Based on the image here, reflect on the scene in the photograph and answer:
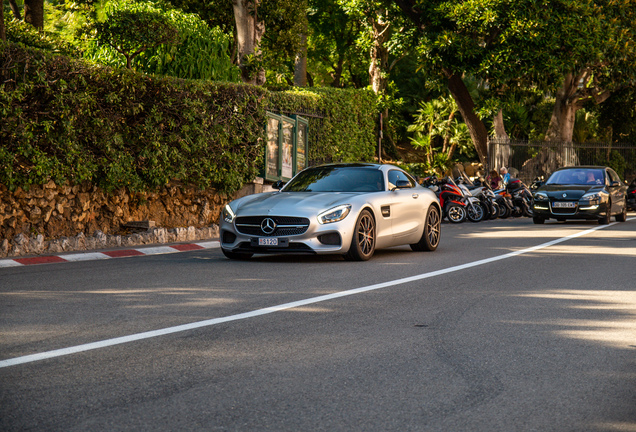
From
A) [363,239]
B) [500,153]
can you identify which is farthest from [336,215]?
[500,153]

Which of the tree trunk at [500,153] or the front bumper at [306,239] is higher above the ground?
the tree trunk at [500,153]

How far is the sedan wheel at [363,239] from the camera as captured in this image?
11867 mm

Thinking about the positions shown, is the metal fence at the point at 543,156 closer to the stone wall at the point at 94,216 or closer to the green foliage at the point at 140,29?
the green foliage at the point at 140,29

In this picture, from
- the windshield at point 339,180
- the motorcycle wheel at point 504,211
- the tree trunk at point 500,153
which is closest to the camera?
the windshield at point 339,180

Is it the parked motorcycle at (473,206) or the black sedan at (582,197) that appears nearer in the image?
the black sedan at (582,197)

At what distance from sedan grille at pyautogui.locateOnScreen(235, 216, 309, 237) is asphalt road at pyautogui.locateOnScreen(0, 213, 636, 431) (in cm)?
72

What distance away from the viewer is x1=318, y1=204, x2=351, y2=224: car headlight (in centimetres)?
1161

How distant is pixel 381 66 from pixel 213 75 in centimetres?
1938

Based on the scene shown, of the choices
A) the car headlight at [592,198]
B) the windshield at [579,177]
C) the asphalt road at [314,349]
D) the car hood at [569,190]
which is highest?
the windshield at [579,177]

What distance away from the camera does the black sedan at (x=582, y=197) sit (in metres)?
22.8

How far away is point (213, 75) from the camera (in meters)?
21.3

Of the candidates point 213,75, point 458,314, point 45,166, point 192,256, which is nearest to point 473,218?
point 213,75

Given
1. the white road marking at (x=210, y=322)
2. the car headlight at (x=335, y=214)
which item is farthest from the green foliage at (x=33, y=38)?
the white road marking at (x=210, y=322)

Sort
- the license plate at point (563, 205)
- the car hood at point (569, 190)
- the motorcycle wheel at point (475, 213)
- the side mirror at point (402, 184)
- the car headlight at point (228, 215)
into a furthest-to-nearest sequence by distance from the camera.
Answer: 1. the motorcycle wheel at point (475, 213)
2. the car hood at point (569, 190)
3. the license plate at point (563, 205)
4. the side mirror at point (402, 184)
5. the car headlight at point (228, 215)
